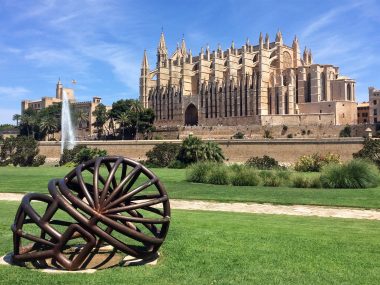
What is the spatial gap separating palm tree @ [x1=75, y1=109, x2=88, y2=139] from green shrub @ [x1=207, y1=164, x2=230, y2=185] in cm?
6562

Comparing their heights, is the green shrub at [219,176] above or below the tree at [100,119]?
below

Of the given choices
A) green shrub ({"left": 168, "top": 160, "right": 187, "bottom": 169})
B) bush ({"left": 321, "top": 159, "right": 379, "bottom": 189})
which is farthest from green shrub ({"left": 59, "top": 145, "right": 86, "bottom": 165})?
bush ({"left": 321, "top": 159, "right": 379, "bottom": 189})

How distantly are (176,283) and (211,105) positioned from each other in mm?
70151

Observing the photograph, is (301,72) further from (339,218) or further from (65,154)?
(339,218)

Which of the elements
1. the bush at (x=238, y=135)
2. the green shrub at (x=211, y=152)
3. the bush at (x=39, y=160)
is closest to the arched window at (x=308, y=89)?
the bush at (x=238, y=135)

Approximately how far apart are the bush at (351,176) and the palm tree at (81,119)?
7071 centimetres

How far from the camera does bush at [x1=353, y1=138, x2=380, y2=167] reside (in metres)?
34.1

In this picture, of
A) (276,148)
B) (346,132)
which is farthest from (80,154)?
(346,132)

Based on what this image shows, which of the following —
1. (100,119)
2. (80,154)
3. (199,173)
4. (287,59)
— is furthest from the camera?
(100,119)

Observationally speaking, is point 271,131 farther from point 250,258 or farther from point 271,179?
point 250,258

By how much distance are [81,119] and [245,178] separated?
69759mm

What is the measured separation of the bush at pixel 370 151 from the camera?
3407 cm

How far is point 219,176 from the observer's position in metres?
24.0

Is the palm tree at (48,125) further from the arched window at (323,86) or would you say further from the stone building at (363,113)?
the stone building at (363,113)
